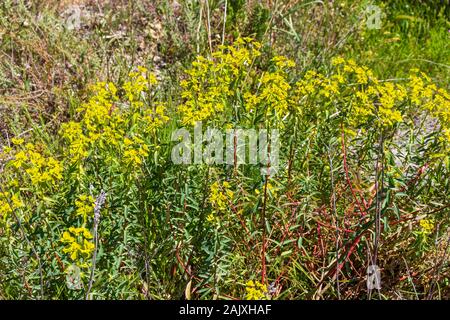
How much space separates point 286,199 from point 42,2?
2573 millimetres

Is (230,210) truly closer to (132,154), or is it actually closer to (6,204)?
(132,154)

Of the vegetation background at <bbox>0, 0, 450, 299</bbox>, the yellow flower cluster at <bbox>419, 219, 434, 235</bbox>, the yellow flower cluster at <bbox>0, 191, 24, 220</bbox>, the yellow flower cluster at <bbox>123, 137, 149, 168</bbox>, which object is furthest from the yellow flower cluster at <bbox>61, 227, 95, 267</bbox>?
the yellow flower cluster at <bbox>419, 219, 434, 235</bbox>

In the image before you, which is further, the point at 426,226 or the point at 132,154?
the point at 426,226

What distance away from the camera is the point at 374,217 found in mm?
2672

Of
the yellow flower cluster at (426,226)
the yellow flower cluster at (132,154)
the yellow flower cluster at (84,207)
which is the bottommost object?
the yellow flower cluster at (426,226)

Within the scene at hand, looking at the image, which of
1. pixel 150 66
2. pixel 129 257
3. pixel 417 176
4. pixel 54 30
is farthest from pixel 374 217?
pixel 54 30

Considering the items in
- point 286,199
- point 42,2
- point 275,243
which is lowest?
point 275,243

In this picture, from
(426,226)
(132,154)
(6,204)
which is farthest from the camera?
(426,226)

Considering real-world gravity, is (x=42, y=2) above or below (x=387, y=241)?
above

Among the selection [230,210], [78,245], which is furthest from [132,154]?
[230,210]

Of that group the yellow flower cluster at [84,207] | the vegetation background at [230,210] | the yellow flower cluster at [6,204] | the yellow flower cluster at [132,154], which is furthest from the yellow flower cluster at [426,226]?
the yellow flower cluster at [6,204]

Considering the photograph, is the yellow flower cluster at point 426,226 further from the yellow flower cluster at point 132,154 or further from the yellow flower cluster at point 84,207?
the yellow flower cluster at point 84,207
